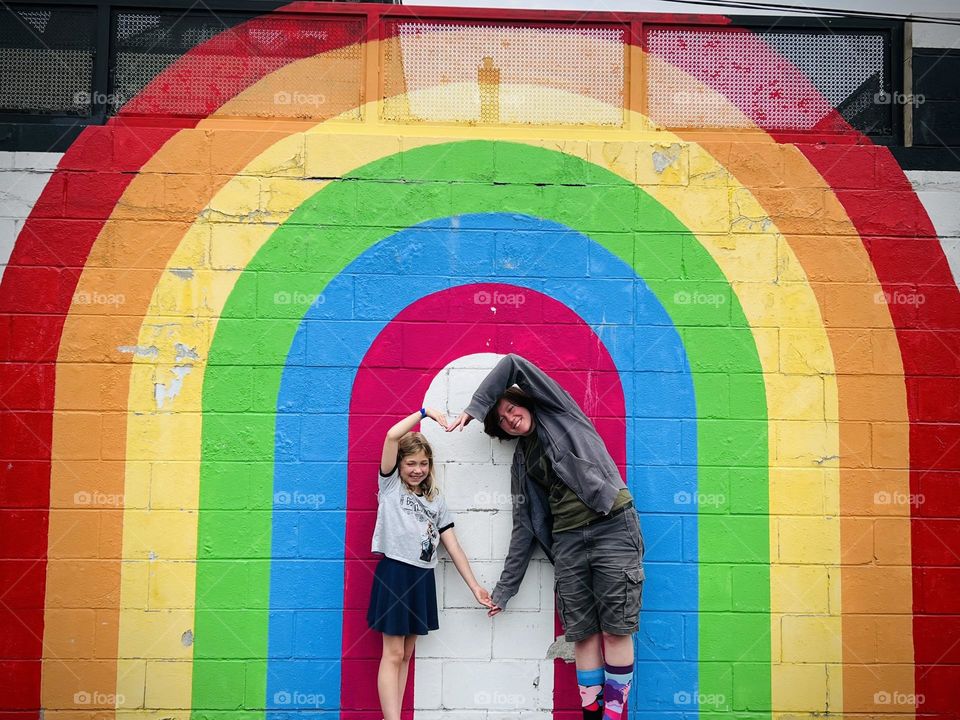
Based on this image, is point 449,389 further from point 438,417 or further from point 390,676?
point 390,676

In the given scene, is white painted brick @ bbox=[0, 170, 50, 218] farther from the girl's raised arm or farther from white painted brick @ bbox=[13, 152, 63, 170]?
the girl's raised arm

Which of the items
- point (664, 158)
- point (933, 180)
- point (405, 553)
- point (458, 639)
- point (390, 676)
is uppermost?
point (664, 158)

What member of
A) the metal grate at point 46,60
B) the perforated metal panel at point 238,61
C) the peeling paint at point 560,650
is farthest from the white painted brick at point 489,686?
the metal grate at point 46,60

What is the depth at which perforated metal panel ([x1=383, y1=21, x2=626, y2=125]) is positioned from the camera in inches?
176

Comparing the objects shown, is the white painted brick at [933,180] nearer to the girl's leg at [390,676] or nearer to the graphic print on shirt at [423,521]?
the graphic print on shirt at [423,521]

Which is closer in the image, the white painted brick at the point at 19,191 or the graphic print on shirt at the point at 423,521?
the graphic print on shirt at the point at 423,521

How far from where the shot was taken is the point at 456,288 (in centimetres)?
434

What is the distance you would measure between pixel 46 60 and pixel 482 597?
393 centimetres

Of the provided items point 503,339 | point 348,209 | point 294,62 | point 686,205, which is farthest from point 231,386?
point 686,205

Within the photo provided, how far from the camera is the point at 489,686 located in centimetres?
421

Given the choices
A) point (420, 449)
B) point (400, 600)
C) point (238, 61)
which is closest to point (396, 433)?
point (420, 449)

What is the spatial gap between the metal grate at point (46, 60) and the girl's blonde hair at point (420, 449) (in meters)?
2.63

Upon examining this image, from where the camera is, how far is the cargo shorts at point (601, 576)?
3945mm

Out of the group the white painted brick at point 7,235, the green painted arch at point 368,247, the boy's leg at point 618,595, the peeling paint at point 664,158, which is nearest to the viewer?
the boy's leg at point 618,595
